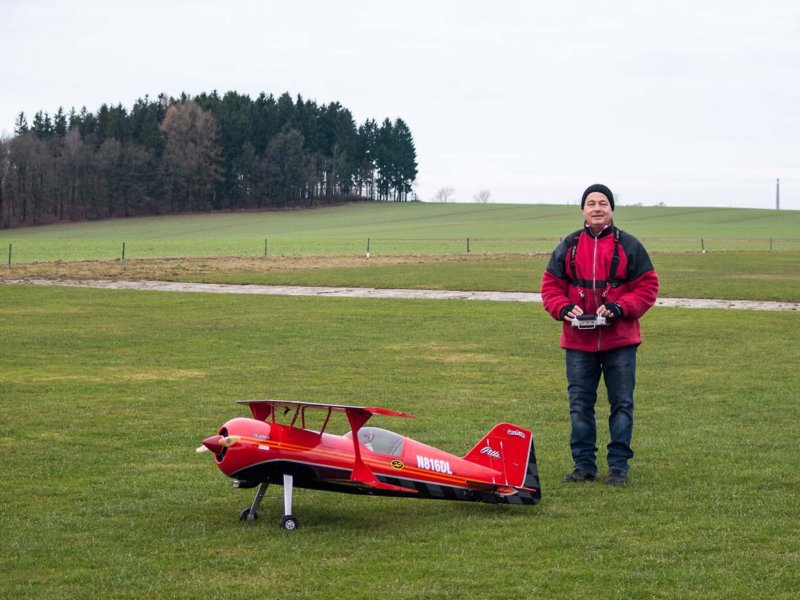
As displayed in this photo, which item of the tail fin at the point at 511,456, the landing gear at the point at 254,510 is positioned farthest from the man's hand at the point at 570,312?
the landing gear at the point at 254,510

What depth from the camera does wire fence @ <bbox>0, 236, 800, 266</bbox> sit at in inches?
2788

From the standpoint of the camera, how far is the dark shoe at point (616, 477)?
32.2 ft

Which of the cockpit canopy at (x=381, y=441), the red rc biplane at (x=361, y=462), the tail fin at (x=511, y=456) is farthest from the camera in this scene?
the tail fin at (x=511, y=456)

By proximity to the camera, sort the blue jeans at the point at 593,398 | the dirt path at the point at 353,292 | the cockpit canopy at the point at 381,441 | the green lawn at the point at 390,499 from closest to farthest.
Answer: the green lawn at the point at 390,499, the cockpit canopy at the point at 381,441, the blue jeans at the point at 593,398, the dirt path at the point at 353,292

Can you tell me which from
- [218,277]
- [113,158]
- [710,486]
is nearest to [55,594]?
[710,486]

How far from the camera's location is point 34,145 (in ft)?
466

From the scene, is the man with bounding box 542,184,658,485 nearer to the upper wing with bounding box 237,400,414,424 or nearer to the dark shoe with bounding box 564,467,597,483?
the dark shoe with bounding box 564,467,597,483

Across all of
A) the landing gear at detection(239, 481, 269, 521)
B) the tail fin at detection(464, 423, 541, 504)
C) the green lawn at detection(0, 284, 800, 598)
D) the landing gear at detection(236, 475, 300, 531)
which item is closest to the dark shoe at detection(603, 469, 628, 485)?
the green lawn at detection(0, 284, 800, 598)

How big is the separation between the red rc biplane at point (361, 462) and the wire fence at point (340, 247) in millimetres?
58176

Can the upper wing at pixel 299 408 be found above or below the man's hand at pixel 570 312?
below

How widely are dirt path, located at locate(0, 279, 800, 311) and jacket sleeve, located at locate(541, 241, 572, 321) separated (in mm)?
22146

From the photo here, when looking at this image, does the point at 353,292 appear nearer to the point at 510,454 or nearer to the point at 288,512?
the point at 510,454

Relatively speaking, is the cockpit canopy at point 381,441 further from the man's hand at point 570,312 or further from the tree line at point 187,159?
the tree line at point 187,159

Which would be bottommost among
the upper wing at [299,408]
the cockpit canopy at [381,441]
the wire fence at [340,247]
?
the cockpit canopy at [381,441]
